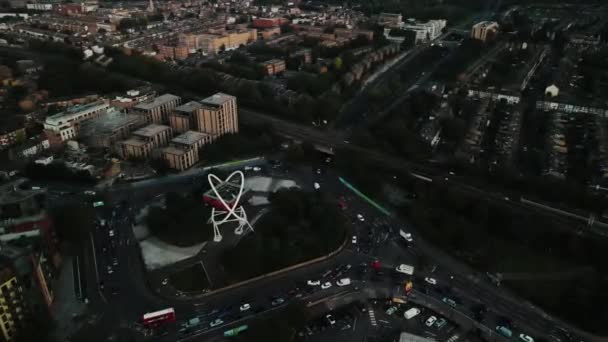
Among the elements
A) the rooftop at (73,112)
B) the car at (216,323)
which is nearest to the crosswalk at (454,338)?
the car at (216,323)

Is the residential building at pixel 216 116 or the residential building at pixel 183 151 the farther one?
the residential building at pixel 216 116

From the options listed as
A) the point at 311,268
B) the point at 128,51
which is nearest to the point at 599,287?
the point at 311,268

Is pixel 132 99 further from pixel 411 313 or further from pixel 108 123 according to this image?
pixel 411 313

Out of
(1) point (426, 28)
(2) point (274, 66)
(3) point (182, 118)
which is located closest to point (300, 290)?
(3) point (182, 118)

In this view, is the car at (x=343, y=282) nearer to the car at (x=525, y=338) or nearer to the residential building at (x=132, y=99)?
the car at (x=525, y=338)

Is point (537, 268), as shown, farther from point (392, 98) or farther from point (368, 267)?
point (392, 98)

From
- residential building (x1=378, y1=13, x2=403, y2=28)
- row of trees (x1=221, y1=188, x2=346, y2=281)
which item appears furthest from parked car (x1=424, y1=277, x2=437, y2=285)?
residential building (x1=378, y1=13, x2=403, y2=28)
